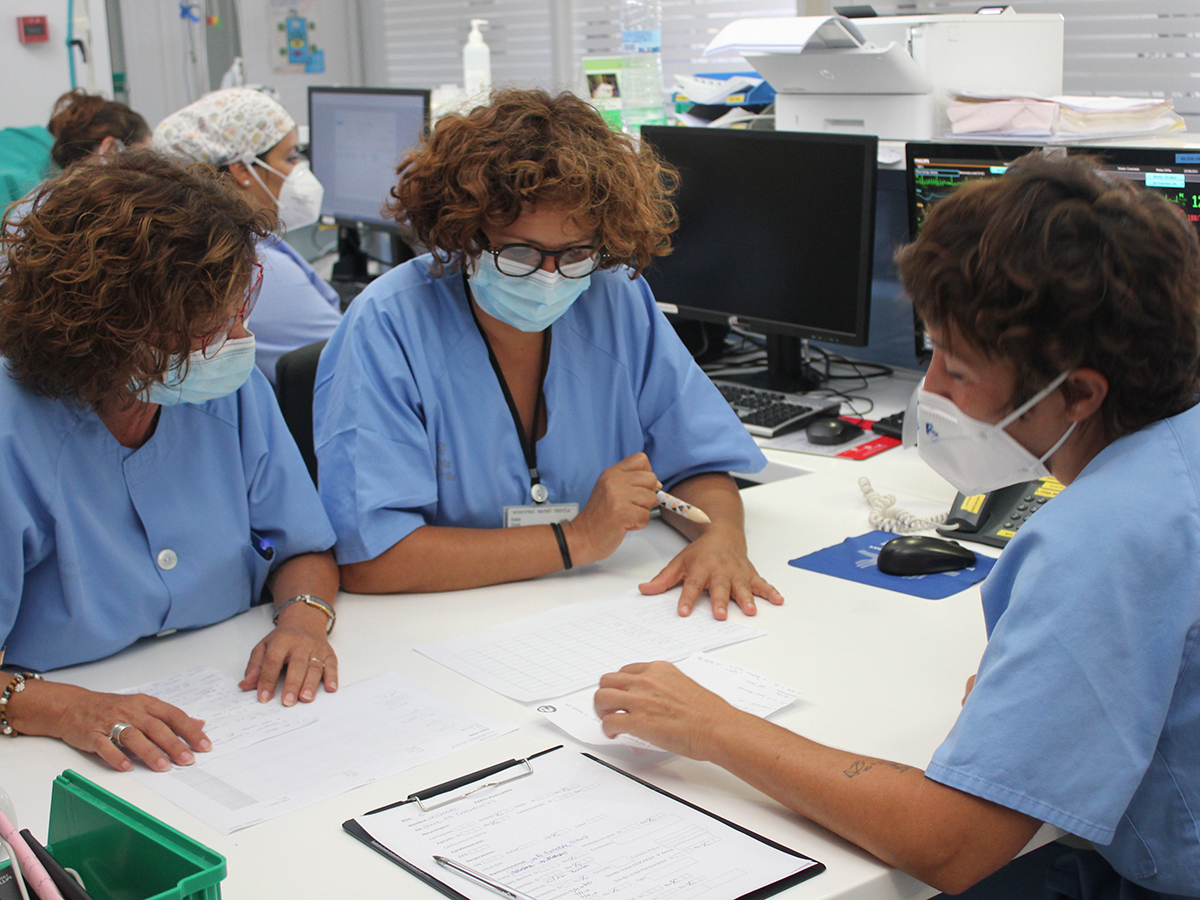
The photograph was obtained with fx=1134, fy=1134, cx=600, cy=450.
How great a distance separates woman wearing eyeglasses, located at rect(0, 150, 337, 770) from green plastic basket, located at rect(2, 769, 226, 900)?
0.95 ft

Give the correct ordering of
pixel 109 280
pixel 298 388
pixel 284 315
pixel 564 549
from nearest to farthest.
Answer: pixel 109 280 → pixel 564 549 → pixel 298 388 → pixel 284 315

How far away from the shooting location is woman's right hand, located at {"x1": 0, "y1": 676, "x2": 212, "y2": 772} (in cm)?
111

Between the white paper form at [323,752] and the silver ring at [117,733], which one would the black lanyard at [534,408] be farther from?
the silver ring at [117,733]

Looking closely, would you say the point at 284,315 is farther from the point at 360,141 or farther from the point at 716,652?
the point at 716,652

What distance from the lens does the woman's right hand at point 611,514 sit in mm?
1558

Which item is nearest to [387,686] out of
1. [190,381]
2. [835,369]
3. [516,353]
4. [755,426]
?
[190,381]

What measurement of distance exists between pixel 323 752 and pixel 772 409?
138 cm

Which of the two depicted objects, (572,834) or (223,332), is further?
(223,332)

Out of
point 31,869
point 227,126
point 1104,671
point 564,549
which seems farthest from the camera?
point 227,126

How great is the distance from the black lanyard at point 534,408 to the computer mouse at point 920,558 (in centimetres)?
50

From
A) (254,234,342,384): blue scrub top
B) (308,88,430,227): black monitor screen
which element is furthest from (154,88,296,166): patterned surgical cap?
(254,234,342,384): blue scrub top

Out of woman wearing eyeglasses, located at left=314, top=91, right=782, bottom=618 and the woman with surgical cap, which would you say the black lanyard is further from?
the woman with surgical cap

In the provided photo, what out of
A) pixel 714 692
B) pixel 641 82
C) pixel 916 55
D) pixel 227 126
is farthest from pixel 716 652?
pixel 227 126

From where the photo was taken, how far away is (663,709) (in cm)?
109
